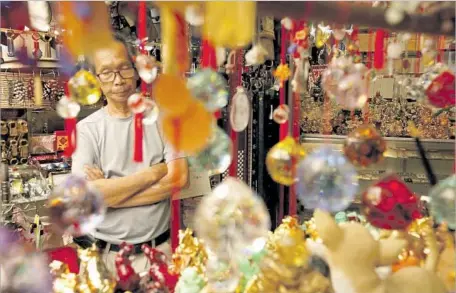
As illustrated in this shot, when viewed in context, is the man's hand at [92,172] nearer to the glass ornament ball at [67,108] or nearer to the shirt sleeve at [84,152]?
the shirt sleeve at [84,152]

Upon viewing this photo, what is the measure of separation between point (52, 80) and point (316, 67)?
3.53 feet

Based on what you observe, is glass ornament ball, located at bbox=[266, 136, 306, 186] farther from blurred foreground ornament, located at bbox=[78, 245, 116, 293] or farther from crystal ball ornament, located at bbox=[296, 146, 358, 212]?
blurred foreground ornament, located at bbox=[78, 245, 116, 293]

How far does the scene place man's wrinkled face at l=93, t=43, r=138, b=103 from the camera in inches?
42.2

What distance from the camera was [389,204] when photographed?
0.57 meters

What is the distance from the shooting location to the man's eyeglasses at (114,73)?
111 cm

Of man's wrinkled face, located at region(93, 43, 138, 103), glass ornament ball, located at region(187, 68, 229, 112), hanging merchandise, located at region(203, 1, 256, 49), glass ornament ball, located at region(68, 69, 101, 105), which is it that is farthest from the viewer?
man's wrinkled face, located at region(93, 43, 138, 103)

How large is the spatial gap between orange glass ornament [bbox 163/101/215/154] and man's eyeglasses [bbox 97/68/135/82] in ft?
2.07

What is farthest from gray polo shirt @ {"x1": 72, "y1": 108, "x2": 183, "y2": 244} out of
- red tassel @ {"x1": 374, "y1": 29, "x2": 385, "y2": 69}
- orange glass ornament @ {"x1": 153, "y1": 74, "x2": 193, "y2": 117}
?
orange glass ornament @ {"x1": 153, "y1": 74, "x2": 193, "y2": 117}

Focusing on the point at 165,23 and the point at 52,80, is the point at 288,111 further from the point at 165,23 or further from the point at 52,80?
the point at 52,80

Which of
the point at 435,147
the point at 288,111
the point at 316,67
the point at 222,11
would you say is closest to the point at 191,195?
the point at 316,67

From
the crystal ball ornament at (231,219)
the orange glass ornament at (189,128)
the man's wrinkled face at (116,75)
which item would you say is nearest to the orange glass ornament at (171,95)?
the orange glass ornament at (189,128)

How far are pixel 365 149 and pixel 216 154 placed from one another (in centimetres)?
19

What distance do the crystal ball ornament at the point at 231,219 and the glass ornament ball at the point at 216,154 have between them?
31 mm

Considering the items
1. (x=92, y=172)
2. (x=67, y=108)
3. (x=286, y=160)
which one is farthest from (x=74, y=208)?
(x=92, y=172)
